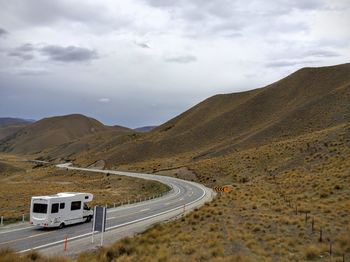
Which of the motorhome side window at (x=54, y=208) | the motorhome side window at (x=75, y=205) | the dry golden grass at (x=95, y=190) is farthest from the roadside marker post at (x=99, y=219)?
the dry golden grass at (x=95, y=190)

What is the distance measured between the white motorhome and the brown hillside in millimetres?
74577

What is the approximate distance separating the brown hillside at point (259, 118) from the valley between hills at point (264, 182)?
0.43m

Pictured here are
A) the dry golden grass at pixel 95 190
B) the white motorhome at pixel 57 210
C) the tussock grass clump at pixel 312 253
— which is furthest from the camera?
the dry golden grass at pixel 95 190

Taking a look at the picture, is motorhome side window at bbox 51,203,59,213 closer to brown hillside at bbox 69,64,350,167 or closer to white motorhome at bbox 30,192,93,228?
white motorhome at bbox 30,192,93,228

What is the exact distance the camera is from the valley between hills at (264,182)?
1750 cm

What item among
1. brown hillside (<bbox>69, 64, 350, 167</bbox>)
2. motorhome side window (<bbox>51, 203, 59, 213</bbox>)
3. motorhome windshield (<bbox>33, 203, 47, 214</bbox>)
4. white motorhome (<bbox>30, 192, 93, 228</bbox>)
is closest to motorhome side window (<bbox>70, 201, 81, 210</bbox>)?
white motorhome (<bbox>30, 192, 93, 228</bbox>)

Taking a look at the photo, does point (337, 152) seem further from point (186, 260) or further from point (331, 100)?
point (331, 100)

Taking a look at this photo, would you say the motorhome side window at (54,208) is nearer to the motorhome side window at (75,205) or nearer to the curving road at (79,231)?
the curving road at (79,231)

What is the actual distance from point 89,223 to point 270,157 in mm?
43680

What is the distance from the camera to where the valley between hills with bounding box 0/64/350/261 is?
17500 mm

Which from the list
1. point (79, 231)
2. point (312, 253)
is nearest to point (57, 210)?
point (79, 231)

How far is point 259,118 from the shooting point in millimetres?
136125

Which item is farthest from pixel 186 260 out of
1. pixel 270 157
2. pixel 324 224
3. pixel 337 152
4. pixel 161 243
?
pixel 270 157

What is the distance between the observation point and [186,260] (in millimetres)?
16062
